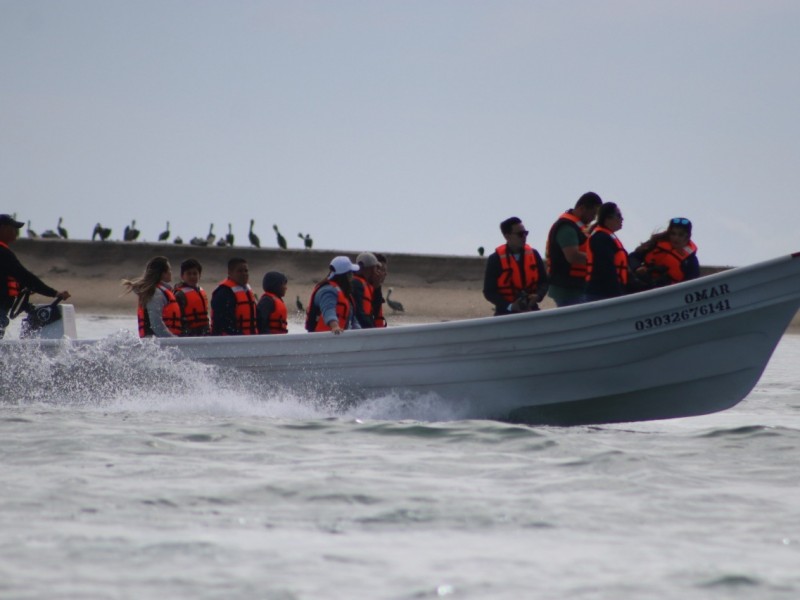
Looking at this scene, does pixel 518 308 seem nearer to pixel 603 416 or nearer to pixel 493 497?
pixel 603 416

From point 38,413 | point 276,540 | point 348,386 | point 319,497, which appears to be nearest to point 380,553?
point 276,540

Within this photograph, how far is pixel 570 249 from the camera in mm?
9273

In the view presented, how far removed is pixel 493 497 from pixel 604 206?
11.6 ft

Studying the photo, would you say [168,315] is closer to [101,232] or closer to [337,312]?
[337,312]

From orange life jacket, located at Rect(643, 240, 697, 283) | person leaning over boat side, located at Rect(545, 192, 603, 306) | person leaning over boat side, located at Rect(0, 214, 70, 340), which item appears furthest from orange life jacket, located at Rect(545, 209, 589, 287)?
person leaning over boat side, located at Rect(0, 214, 70, 340)

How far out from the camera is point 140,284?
1032 cm

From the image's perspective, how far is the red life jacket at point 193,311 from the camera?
1063 cm

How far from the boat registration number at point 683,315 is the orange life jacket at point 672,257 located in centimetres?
73

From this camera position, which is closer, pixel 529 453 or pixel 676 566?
pixel 676 566

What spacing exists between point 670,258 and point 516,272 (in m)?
1.31

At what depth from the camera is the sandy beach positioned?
1391 inches

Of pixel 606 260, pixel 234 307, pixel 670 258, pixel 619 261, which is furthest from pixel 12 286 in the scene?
pixel 670 258

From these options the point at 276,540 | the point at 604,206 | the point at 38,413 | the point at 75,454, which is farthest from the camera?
the point at 38,413

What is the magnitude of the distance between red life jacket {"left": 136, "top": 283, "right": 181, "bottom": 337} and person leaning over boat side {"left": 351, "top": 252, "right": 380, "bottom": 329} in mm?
1733
